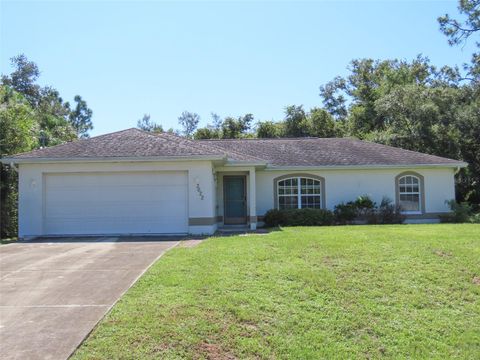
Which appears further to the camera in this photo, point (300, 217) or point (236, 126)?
point (236, 126)

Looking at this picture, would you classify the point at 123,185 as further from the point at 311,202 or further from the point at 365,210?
the point at 365,210

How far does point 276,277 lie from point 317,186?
13496mm

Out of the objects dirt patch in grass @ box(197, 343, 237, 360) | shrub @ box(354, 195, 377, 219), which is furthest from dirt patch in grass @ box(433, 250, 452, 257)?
shrub @ box(354, 195, 377, 219)

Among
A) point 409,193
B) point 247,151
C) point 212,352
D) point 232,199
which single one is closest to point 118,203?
point 232,199

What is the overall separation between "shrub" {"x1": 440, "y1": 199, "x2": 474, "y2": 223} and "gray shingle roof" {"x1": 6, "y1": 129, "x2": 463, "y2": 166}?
6.29ft

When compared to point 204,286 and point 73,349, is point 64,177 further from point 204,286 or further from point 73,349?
point 73,349


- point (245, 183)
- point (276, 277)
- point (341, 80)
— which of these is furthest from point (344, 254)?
point (341, 80)

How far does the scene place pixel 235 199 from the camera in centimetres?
2109

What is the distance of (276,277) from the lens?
868 cm

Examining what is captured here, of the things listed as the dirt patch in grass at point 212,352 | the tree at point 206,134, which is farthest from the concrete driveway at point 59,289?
the tree at point 206,134

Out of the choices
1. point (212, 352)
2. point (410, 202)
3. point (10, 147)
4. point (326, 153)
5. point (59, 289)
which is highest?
point (10, 147)

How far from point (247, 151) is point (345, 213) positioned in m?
5.99

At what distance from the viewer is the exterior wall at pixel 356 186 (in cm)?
2152

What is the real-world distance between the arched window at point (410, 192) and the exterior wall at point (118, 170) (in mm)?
9725
